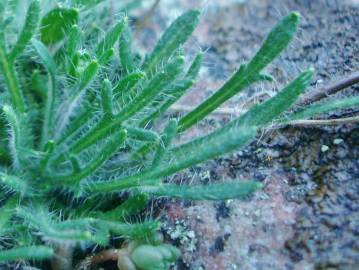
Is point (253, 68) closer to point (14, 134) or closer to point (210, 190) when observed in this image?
point (210, 190)

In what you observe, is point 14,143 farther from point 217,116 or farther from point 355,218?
point 355,218

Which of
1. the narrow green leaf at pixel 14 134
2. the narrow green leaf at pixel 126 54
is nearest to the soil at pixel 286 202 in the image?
the narrow green leaf at pixel 126 54

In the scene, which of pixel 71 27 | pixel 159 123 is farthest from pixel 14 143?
pixel 159 123

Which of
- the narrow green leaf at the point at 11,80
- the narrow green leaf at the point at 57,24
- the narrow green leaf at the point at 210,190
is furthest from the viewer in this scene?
the narrow green leaf at the point at 57,24

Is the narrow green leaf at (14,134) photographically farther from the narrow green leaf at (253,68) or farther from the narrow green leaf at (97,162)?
the narrow green leaf at (253,68)

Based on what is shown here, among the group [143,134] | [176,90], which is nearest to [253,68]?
[176,90]

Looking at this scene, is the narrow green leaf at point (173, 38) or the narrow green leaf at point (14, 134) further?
the narrow green leaf at point (173, 38)

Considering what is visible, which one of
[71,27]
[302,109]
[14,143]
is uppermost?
[71,27]
